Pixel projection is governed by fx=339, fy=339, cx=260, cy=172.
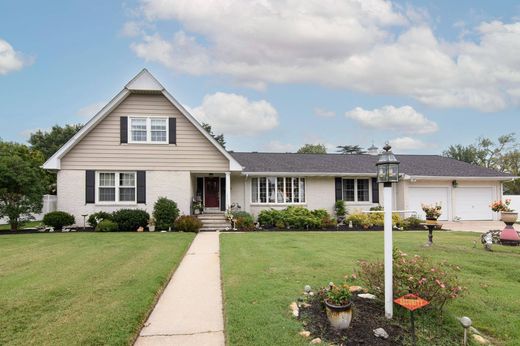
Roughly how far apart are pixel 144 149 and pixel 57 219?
15.9 feet

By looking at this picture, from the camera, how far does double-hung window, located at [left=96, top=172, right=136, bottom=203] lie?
16.2 metres

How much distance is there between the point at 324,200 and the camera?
1917cm

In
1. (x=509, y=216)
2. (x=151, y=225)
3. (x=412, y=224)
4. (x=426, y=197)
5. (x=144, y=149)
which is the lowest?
(x=412, y=224)

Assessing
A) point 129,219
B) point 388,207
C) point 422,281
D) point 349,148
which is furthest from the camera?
point 349,148

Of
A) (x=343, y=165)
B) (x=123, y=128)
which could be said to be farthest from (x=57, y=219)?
(x=343, y=165)

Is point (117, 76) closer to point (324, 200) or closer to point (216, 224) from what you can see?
point (216, 224)

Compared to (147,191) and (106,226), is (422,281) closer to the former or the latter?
(106,226)

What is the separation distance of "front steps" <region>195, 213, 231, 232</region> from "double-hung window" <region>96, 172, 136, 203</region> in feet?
11.5

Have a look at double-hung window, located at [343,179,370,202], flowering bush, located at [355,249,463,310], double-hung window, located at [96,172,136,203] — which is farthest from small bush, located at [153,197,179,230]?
flowering bush, located at [355,249,463,310]

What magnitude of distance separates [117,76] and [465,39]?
17414mm

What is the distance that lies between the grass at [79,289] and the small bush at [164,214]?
4363 mm

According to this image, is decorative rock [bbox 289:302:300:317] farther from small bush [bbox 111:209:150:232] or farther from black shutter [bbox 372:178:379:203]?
black shutter [bbox 372:178:379:203]

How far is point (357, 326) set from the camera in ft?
13.7

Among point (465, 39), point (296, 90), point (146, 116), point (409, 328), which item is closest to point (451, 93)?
point (465, 39)
